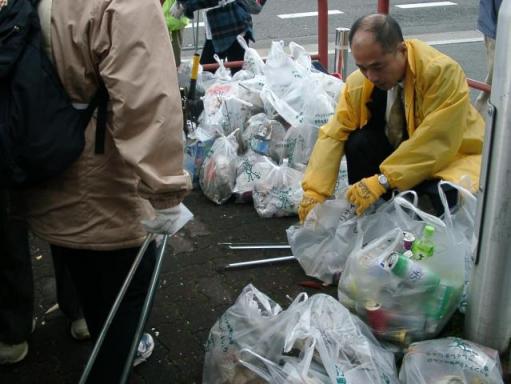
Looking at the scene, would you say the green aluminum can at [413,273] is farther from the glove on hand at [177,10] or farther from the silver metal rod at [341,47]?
the glove on hand at [177,10]

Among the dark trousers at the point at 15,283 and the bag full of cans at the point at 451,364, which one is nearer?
the bag full of cans at the point at 451,364

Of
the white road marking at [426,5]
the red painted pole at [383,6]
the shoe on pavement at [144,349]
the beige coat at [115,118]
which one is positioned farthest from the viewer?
the white road marking at [426,5]

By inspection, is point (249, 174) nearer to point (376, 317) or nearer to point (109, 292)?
point (376, 317)

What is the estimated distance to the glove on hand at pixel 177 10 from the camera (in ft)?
15.5

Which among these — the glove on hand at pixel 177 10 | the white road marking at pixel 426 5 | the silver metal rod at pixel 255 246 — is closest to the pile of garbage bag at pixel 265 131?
the silver metal rod at pixel 255 246

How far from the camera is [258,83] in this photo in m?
4.14

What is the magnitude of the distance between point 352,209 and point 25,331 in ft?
4.88

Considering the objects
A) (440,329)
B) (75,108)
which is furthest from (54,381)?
(440,329)

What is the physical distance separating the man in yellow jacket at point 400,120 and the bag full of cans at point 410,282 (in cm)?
40

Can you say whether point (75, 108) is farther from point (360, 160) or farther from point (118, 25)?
point (360, 160)

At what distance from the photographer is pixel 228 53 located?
5047 millimetres

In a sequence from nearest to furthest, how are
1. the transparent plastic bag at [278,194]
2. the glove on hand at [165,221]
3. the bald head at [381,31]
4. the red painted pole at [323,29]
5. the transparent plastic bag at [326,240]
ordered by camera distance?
the glove on hand at [165,221]
the bald head at [381,31]
the transparent plastic bag at [326,240]
the transparent plastic bag at [278,194]
the red painted pole at [323,29]

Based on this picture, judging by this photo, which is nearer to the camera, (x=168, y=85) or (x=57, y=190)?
(x=168, y=85)

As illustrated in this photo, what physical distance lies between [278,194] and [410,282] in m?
1.40
